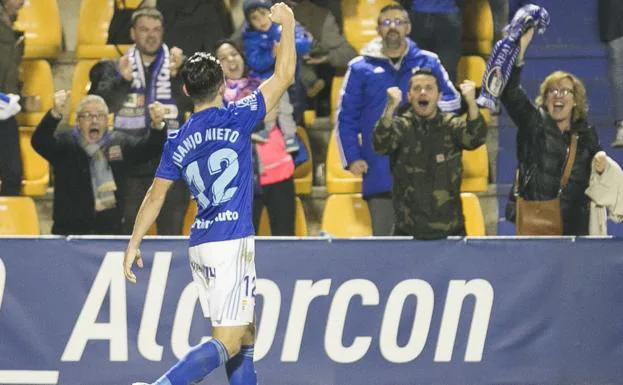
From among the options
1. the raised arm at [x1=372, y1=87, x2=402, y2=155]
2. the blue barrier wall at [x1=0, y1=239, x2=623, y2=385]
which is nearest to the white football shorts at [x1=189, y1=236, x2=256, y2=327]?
the blue barrier wall at [x1=0, y1=239, x2=623, y2=385]

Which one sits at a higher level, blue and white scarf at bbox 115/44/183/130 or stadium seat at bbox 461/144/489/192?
blue and white scarf at bbox 115/44/183/130

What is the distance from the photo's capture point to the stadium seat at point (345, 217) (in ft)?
35.2

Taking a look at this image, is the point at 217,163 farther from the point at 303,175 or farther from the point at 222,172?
the point at 303,175

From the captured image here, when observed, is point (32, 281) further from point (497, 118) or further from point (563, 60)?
point (563, 60)

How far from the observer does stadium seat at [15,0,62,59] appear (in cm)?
1154

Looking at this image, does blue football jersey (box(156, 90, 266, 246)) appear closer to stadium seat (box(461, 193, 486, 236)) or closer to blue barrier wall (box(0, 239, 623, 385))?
blue barrier wall (box(0, 239, 623, 385))

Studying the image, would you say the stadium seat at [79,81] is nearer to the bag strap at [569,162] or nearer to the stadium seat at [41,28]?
the stadium seat at [41,28]

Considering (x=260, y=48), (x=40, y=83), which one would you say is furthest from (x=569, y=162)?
(x=40, y=83)

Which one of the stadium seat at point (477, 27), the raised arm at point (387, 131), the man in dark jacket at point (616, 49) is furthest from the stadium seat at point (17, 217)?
the man in dark jacket at point (616, 49)

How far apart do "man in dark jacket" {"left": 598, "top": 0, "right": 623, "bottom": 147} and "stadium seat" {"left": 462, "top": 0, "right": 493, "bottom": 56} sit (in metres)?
0.98

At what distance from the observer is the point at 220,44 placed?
10250mm

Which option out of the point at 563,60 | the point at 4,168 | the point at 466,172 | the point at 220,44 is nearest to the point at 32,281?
the point at 4,168

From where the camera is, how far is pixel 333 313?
30.3ft

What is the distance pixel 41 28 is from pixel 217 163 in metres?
4.94
